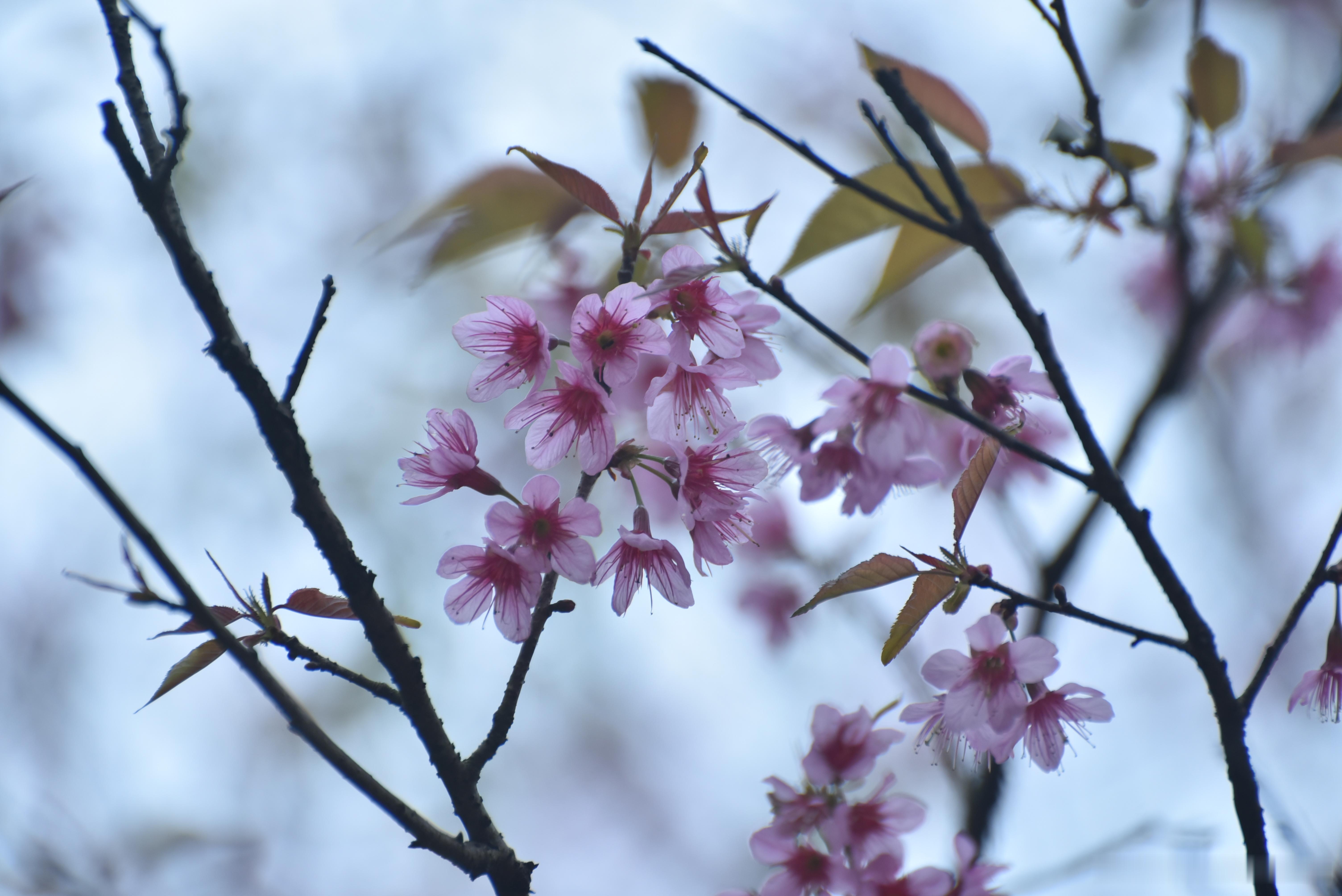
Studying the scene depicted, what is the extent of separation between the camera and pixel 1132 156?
4.48ft

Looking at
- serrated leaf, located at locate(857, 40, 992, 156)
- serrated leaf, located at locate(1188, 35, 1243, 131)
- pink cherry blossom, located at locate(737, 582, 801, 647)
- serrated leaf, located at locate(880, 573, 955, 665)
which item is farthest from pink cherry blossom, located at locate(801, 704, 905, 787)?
pink cherry blossom, located at locate(737, 582, 801, 647)

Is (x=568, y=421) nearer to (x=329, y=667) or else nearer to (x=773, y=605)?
(x=329, y=667)

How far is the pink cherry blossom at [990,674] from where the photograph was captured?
107 centimetres

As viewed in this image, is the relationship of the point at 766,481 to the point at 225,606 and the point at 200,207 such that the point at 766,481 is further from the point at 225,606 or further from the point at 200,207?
the point at 200,207

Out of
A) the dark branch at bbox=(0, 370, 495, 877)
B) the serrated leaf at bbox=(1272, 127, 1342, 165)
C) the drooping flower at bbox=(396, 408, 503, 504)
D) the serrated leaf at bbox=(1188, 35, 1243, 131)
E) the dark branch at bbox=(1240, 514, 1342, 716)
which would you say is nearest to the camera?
the dark branch at bbox=(0, 370, 495, 877)

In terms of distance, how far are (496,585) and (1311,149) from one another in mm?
1395

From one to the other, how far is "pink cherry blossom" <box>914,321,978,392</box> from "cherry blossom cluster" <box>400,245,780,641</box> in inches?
7.5

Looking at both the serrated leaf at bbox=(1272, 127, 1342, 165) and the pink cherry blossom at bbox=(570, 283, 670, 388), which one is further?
the serrated leaf at bbox=(1272, 127, 1342, 165)

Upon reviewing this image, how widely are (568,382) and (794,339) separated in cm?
99

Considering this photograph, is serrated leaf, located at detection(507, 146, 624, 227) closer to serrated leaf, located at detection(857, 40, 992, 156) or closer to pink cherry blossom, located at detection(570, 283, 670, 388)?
pink cherry blossom, located at detection(570, 283, 670, 388)

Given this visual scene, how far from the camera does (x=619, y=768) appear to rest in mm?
5453

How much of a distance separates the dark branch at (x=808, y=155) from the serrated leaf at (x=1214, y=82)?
1.01 metres

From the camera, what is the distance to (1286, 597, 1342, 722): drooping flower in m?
1.16

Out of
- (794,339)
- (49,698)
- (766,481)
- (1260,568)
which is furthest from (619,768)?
(766,481)
